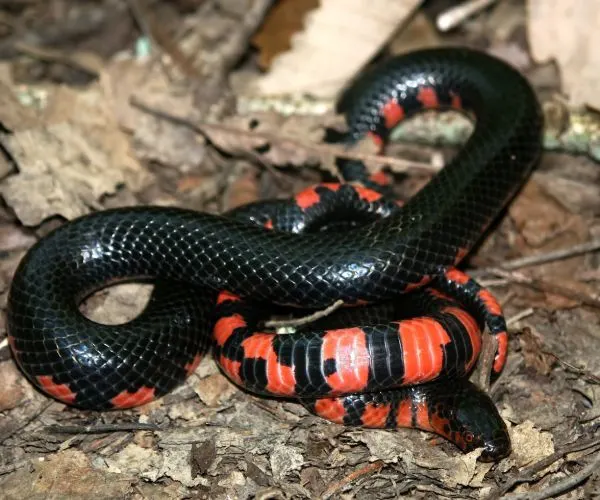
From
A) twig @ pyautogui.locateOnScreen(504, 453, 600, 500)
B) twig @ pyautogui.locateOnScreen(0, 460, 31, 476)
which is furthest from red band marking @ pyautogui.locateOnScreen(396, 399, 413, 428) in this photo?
twig @ pyautogui.locateOnScreen(0, 460, 31, 476)

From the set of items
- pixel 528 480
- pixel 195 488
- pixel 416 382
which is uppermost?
pixel 416 382

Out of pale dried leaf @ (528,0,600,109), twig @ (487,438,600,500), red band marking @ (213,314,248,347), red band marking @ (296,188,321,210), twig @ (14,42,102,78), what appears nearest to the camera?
twig @ (487,438,600,500)

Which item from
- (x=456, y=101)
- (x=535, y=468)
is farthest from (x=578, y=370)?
(x=456, y=101)

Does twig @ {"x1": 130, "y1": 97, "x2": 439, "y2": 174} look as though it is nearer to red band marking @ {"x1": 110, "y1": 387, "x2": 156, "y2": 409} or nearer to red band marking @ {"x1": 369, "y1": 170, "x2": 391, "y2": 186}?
red band marking @ {"x1": 369, "y1": 170, "x2": 391, "y2": 186}

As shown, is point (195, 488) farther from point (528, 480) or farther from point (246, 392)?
point (528, 480)

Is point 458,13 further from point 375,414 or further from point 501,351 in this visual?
point 375,414

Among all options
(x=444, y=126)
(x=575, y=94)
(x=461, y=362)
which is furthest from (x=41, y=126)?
(x=575, y=94)
